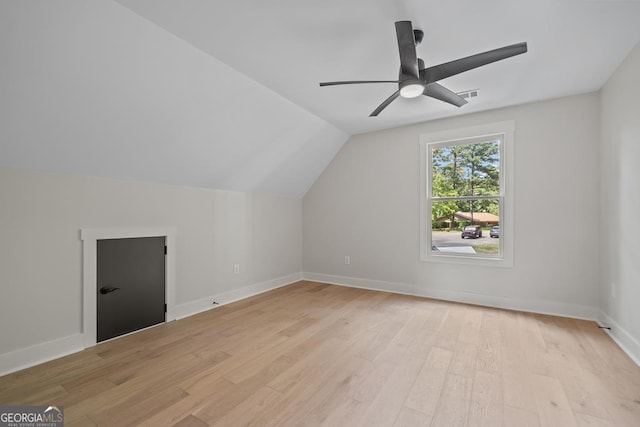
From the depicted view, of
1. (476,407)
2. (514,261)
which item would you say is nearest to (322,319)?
(476,407)

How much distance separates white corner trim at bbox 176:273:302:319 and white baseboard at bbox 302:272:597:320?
28.0 inches

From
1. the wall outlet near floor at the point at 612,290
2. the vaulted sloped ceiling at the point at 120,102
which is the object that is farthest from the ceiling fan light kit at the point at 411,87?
the wall outlet near floor at the point at 612,290

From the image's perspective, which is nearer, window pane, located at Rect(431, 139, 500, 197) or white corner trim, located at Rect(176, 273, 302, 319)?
white corner trim, located at Rect(176, 273, 302, 319)

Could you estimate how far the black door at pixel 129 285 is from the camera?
8.82 feet

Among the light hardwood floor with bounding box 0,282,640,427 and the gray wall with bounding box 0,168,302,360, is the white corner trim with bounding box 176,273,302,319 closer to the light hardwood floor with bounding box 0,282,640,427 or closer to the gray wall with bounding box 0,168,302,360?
the gray wall with bounding box 0,168,302,360

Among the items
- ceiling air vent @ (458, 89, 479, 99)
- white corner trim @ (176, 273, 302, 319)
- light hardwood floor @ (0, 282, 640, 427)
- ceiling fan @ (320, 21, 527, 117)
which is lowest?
light hardwood floor @ (0, 282, 640, 427)

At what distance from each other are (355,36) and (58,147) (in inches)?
95.9

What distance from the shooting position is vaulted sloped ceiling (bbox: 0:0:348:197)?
174cm

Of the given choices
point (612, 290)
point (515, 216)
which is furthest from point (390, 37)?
point (612, 290)

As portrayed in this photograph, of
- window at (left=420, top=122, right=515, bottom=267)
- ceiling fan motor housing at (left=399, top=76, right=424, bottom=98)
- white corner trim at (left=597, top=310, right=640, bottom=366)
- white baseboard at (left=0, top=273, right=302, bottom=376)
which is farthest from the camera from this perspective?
window at (left=420, top=122, right=515, bottom=267)

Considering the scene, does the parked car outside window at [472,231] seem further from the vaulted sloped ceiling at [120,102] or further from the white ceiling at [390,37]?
the vaulted sloped ceiling at [120,102]

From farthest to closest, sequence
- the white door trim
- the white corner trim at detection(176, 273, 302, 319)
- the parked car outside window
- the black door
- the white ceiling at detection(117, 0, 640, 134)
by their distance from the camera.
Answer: the parked car outside window, the white corner trim at detection(176, 273, 302, 319), the black door, the white door trim, the white ceiling at detection(117, 0, 640, 134)

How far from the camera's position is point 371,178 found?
4551 millimetres

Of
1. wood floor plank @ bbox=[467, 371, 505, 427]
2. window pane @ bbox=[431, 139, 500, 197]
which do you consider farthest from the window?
wood floor plank @ bbox=[467, 371, 505, 427]
